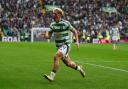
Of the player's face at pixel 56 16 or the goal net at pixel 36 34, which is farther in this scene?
the goal net at pixel 36 34

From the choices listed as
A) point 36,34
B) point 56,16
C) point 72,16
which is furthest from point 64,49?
point 72,16

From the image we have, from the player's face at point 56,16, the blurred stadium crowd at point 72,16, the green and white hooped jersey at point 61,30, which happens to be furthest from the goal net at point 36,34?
the player's face at point 56,16

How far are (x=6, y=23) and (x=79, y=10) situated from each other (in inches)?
442

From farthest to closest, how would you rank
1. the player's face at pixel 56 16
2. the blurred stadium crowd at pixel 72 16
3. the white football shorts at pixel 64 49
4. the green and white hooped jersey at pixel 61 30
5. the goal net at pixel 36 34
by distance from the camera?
the blurred stadium crowd at pixel 72 16 → the goal net at pixel 36 34 → the green and white hooped jersey at pixel 61 30 → the white football shorts at pixel 64 49 → the player's face at pixel 56 16

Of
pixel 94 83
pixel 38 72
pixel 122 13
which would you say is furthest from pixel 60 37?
pixel 122 13

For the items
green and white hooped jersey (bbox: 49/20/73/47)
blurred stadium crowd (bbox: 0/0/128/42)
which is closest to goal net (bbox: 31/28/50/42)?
blurred stadium crowd (bbox: 0/0/128/42)

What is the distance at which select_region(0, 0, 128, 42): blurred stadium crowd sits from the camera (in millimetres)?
57200

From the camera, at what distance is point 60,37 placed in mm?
15023

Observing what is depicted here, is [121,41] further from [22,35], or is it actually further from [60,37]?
[60,37]

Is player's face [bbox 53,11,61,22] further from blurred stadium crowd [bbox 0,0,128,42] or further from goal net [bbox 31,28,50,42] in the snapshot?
blurred stadium crowd [bbox 0,0,128,42]

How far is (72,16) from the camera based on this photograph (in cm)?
6203

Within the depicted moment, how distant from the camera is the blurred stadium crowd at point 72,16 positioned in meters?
57.2

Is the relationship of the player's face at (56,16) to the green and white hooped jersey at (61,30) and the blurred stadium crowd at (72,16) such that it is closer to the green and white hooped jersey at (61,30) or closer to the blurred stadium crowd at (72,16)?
the green and white hooped jersey at (61,30)

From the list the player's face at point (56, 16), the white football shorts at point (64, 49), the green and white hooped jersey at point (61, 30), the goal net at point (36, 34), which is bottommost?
the goal net at point (36, 34)
